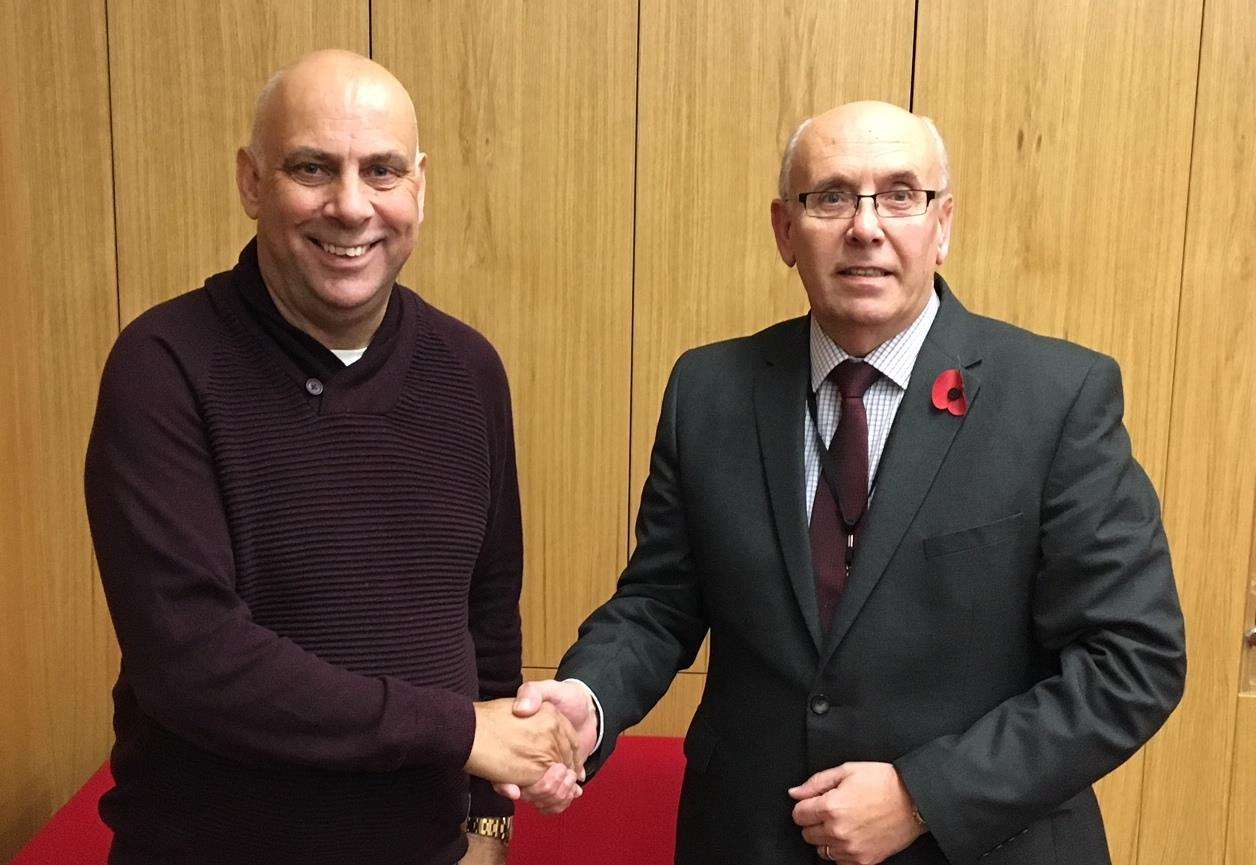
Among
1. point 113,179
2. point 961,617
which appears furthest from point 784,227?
point 113,179

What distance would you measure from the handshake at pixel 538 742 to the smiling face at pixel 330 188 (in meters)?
0.56

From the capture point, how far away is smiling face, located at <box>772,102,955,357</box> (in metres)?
1.66

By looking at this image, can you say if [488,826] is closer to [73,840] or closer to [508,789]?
[508,789]

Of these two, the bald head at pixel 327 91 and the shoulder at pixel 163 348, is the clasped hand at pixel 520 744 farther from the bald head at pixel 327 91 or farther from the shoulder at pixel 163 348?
the bald head at pixel 327 91

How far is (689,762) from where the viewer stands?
5.92 ft

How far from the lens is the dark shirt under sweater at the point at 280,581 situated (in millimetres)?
1478

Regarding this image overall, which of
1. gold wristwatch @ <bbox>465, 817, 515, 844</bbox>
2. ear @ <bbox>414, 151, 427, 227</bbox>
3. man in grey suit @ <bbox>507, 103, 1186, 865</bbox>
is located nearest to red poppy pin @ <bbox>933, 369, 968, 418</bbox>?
man in grey suit @ <bbox>507, 103, 1186, 865</bbox>

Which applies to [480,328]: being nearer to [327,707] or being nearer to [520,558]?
[520,558]

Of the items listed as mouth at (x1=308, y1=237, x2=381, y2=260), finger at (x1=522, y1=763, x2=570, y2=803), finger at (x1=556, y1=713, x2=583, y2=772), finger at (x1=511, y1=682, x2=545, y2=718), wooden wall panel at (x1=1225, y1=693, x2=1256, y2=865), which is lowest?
wooden wall panel at (x1=1225, y1=693, x2=1256, y2=865)

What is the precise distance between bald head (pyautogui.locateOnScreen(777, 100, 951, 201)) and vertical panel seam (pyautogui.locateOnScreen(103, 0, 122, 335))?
5.64 ft

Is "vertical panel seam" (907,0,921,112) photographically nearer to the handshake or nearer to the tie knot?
the tie knot

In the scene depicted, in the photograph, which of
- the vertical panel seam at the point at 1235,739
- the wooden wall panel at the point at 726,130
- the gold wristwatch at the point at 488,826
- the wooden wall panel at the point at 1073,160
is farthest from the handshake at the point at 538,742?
the vertical panel seam at the point at 1235,739

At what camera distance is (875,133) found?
1.67m

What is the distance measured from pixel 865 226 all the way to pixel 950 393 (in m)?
0.25
